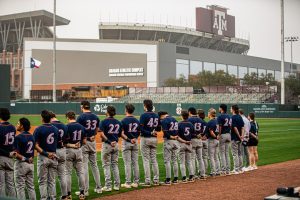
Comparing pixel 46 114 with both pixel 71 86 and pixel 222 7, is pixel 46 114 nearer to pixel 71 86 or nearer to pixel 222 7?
pixel 71 86

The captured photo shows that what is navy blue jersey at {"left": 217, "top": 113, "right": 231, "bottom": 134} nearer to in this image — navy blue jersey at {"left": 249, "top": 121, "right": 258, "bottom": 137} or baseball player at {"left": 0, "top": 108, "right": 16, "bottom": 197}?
navy blue jersey at {"left": 249, "top": 121, "right": 258, "bottom": 137}

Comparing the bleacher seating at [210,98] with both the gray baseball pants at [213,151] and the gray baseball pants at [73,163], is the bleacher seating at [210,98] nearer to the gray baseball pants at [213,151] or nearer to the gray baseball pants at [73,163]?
Result: the gray baseball pants at [213,151]

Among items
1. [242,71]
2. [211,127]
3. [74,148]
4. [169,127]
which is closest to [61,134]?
[74,148]

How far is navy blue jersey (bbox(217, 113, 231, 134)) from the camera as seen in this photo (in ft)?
45.3

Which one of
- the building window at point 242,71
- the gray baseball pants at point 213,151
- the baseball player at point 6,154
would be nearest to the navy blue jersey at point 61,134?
the baseball player at point 6,154

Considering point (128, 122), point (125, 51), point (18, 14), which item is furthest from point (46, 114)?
point (18, 14)

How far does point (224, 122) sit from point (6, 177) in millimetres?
6992

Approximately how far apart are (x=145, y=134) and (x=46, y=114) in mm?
3266

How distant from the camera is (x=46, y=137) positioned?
30.0 feet

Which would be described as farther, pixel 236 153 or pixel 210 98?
pixel 210 98

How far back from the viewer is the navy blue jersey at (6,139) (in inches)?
350

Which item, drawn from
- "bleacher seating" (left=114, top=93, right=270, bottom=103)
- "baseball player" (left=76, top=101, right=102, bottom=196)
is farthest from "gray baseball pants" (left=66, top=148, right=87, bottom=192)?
"bleacher seating" (left=114, top=93, right=270, bottom=103)

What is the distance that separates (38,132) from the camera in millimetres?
9164

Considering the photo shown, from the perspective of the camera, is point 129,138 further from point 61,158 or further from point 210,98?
point 210,98
